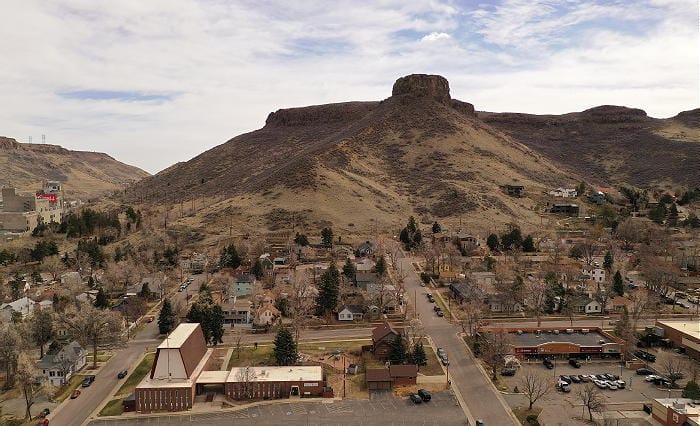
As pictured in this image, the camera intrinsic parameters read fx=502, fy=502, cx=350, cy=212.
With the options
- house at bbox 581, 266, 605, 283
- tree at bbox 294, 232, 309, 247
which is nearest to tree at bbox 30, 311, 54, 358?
tree at bbox 294, 232, 309, 247

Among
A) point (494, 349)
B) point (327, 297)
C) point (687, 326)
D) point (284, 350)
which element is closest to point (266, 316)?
point (327, 297)

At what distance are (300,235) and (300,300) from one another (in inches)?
1134

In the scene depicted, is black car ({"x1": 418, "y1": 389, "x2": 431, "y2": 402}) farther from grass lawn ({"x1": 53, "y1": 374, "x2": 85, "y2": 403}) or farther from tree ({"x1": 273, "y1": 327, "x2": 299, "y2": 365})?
grass lawn ({"x1": 53, "y1": 374, "x2": 85, "y2": 403})

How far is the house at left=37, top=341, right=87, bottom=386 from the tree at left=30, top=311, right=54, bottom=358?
545cm

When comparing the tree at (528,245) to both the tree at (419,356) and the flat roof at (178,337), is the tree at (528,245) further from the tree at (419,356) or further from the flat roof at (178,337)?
the flat roof at (178,337)

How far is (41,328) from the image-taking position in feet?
160

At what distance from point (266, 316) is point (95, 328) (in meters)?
17.3

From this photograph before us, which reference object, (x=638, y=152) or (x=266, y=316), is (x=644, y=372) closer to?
(x=266, y=316)

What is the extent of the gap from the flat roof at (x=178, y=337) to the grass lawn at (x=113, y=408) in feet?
16.0

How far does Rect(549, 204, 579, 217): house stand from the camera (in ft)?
358

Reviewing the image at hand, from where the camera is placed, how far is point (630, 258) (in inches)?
3054

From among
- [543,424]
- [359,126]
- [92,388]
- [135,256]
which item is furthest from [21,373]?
[359,126]

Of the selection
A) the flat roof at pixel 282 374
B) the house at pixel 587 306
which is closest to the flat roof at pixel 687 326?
the house at pixel 587 306

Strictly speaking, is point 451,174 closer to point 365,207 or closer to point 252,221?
point 365,207
